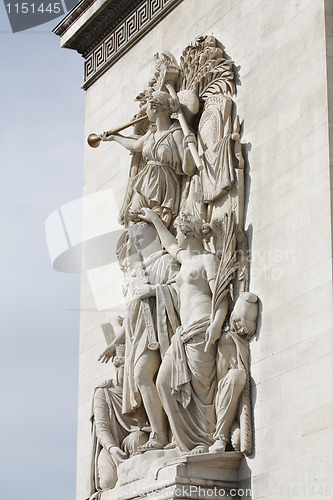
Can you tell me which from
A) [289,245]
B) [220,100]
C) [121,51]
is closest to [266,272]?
[289,245]

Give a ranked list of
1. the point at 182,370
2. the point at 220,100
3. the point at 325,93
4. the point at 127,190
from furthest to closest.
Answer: the point at 127,190 < the point at 220,100 < the point at 182,370 < the point at 325,93

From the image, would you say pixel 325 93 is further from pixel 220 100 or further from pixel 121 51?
pixel 121 51

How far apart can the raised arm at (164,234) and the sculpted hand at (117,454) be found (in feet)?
7.14

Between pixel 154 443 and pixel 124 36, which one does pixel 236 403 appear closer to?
pixel 154 443

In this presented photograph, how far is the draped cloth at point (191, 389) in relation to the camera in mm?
11484

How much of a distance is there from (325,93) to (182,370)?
10.1 ft

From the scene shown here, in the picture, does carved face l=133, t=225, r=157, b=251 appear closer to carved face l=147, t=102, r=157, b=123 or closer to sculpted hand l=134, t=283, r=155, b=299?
sculpted hand l=134, t=283, r=155, b=299

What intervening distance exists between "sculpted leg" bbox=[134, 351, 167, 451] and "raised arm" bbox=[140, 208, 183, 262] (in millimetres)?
1113

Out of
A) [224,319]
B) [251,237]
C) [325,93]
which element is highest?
[325,93]

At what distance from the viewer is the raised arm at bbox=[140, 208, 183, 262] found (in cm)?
1252

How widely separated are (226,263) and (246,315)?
656 millimetres

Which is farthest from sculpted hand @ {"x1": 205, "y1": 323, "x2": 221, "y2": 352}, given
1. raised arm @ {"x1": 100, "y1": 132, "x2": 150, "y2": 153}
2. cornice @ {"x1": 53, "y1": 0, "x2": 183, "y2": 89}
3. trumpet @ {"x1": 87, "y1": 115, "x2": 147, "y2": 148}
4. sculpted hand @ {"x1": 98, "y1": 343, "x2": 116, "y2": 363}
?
cornice @ {"x1": 53, "y1": 0, "x2": 183, "y2": 89}

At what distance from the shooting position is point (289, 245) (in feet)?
36.2

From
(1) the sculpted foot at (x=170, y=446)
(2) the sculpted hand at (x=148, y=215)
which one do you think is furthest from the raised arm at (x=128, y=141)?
(1) the sculpted foot at (x=170, y=446)
